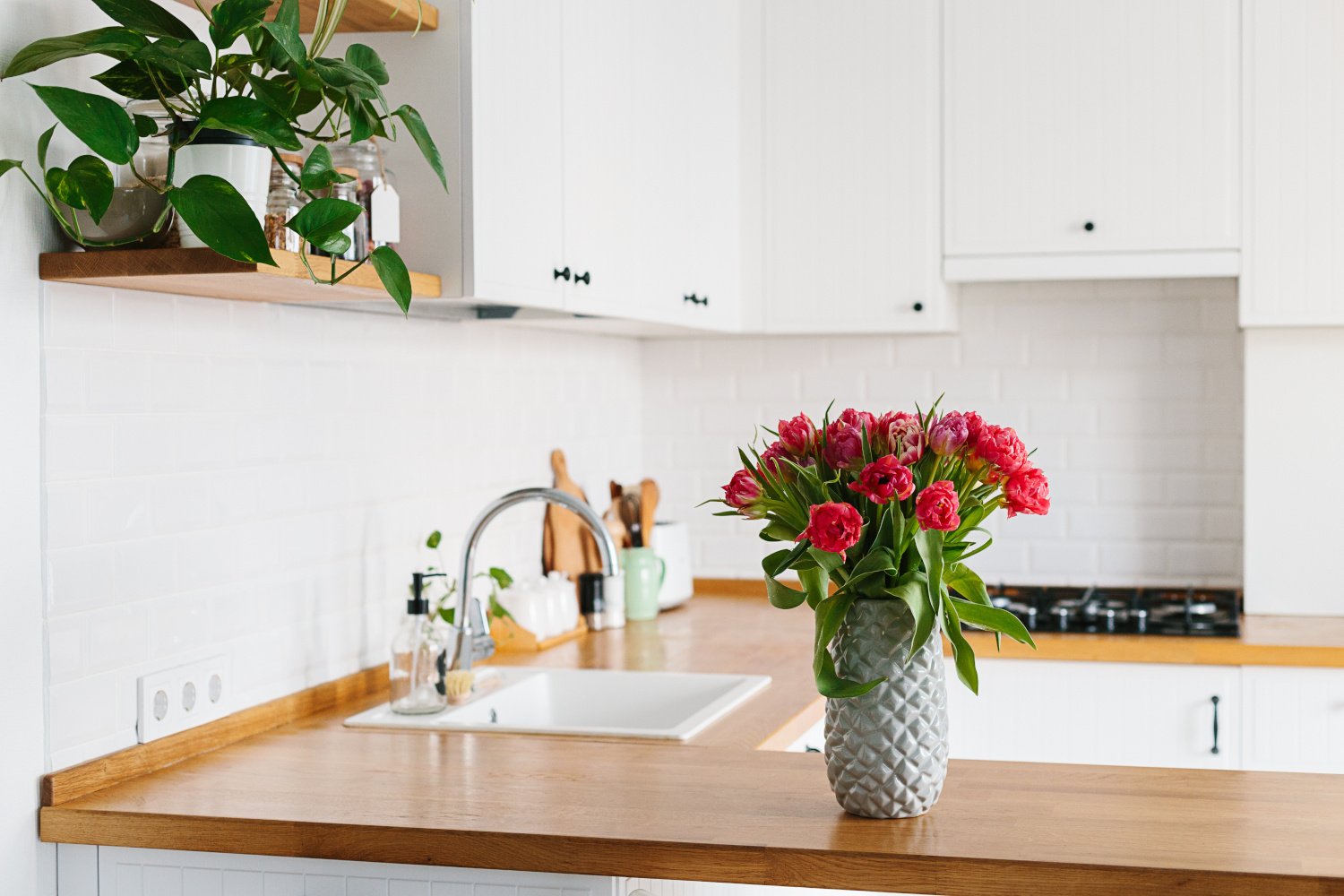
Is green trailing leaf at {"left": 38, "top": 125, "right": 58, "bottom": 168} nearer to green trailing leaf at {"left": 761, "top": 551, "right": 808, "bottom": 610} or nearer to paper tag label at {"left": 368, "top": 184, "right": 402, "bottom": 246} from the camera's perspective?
paper tag label at {"left": 368, "top": 184, "right": 402, "bottom": 246}

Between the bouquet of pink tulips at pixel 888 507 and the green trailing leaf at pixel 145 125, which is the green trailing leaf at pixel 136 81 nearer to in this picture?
the green trailing leaf at pixel 145 125

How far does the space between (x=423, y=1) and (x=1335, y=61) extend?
2.12 meters

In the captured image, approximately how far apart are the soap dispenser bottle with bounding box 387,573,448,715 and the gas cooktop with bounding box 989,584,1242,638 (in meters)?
1.37

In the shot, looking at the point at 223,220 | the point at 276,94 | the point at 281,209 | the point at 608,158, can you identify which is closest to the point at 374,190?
the point at 281,209

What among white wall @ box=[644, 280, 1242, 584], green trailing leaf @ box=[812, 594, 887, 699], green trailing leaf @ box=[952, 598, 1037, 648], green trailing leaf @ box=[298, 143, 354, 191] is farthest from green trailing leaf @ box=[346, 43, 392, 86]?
white wall @ box=[644, 280, 1242, 584]

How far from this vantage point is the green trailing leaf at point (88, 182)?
1.69m

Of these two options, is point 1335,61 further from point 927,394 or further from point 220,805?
point 220,805

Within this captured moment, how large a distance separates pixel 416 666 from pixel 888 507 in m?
0.99

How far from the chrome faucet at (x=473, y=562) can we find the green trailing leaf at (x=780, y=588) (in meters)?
0.71

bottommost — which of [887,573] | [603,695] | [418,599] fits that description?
[603,695]

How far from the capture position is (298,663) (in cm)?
239

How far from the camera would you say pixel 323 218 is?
Answer: 1.70 metres

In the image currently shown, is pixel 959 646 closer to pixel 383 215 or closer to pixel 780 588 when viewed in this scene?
pixel 780 588

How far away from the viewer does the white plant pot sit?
5.61 feet
